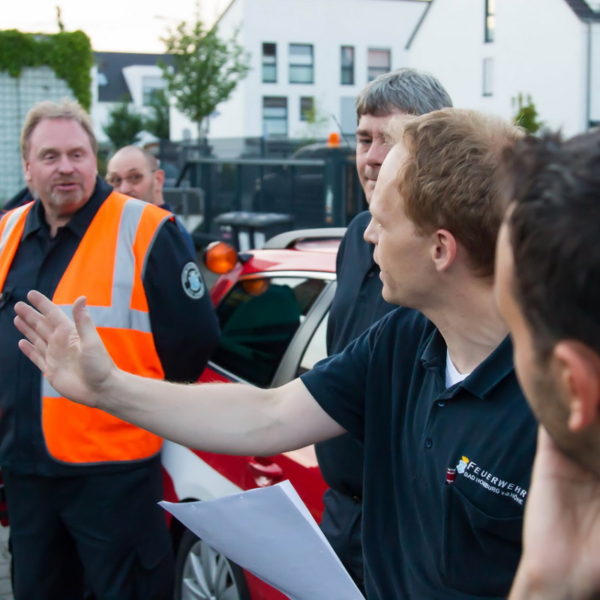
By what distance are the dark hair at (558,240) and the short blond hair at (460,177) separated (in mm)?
653

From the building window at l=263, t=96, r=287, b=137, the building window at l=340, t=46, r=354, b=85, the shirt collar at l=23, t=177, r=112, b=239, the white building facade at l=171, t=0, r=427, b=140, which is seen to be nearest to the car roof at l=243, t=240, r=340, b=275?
the shirt collar at l=23, t=177, r=112, b=239

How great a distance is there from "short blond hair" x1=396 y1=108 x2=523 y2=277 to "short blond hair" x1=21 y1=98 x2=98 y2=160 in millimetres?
2416

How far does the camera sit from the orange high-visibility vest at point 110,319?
10.8 ft

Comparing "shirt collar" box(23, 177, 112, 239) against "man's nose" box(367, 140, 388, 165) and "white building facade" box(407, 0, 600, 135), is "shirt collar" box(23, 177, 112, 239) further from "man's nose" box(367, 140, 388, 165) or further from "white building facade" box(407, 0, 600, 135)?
"white building facade" box(407, 0, 600, 135)

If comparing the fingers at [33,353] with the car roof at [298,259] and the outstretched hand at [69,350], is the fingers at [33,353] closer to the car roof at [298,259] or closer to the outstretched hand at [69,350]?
the outstretched hand at [69,350]

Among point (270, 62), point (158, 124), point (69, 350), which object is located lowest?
point (69, 350)

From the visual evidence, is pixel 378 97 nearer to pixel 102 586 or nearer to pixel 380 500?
pixel 380 500

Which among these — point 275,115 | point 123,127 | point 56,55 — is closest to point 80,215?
point 56,55

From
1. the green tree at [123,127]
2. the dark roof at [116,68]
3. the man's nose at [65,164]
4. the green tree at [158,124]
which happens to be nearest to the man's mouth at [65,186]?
the man's nose at [65,164]

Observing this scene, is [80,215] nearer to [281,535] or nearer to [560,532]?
[281,535]

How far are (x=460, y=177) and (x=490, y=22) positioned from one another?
43.4m

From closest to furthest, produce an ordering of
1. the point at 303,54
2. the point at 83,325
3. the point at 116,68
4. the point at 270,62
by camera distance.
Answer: the point at 83,325 < the point at 270,62 < the point at 303,54 < the point at 116,68

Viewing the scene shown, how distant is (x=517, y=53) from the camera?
40.1 m

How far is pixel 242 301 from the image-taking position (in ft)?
13.3
